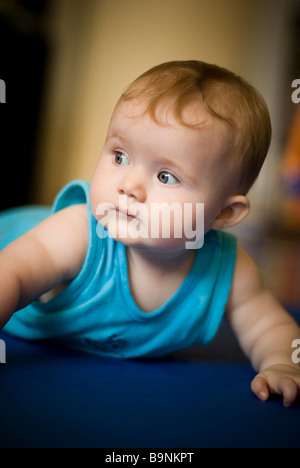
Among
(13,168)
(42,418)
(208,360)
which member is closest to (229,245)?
(208,360)

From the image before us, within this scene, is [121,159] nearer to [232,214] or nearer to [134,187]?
[134,187]

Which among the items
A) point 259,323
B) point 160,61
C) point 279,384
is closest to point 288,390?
point 279,384

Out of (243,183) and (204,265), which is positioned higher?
(243,183)

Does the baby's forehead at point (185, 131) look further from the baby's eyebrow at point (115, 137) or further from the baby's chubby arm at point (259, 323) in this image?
the baby's chubby arm at point (259, 323)

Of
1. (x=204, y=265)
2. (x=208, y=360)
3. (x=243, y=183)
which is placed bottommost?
(x=208, y=360)

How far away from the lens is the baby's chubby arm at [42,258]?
634mm

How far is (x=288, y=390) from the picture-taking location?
64 centimetres

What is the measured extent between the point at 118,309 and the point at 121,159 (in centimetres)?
22

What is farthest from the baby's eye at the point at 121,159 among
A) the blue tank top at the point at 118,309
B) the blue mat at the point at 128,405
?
the blue mat at the point at 128,405

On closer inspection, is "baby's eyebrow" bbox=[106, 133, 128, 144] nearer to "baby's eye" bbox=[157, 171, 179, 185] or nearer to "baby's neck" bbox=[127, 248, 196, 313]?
"baby's eye" bbox=[157, 171, 179, 185]

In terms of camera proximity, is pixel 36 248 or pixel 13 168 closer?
pixel 36 248
